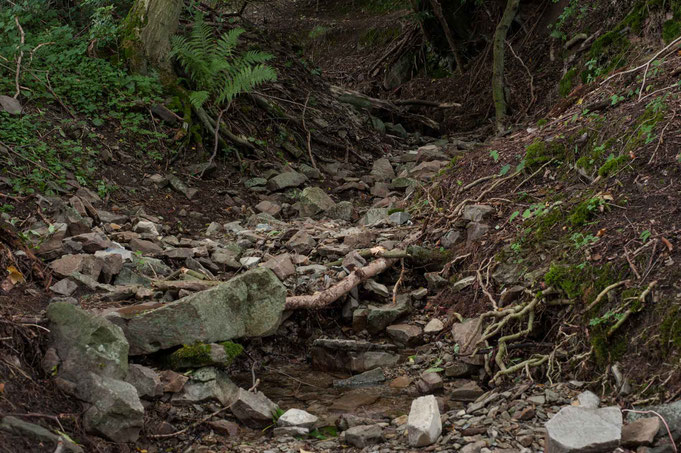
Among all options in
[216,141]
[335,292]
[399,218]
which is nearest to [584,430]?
[335,292]

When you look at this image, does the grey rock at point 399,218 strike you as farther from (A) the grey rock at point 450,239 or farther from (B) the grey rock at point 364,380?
(B) the grey rock at point 364,380

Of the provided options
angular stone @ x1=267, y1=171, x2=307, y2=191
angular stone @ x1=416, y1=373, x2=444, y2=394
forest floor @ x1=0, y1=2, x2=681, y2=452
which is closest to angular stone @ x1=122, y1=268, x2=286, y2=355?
forest floor @ x1=0, y1=2, x2=681, y2=452

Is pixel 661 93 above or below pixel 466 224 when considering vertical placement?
above

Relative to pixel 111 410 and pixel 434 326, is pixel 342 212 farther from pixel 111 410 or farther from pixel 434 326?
pixel 111 410

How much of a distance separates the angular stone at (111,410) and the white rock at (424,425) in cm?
132

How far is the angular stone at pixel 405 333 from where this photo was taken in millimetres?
4621

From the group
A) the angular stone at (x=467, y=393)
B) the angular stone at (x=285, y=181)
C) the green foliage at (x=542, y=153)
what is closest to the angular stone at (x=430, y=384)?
the angular stone at (x=467, y=393)

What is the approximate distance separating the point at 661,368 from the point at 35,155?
590cm

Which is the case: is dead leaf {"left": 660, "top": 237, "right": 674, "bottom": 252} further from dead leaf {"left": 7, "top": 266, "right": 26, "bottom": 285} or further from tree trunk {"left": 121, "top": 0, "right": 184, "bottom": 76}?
tree trunk {"left": 121, "top": 0, "right": 184, "bottom": 76}

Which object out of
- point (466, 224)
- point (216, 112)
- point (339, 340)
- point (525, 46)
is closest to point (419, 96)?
point (525, 46)

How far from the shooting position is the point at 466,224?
5430 millimetres

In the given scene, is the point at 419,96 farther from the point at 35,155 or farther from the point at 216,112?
the point at 35,155

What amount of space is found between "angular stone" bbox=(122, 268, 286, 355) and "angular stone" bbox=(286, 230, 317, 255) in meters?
1.44

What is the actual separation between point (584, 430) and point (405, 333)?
1995 mm
